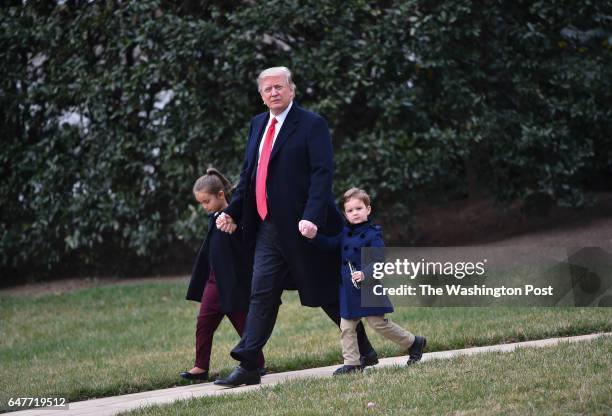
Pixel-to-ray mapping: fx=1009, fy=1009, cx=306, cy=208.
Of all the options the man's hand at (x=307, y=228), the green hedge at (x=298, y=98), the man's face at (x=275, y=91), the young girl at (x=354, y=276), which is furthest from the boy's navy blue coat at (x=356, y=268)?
the green hedge at (x=298, y=98)

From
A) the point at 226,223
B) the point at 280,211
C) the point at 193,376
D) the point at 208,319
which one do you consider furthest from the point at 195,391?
the point at 280,211

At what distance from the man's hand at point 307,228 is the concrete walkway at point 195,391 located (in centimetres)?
108

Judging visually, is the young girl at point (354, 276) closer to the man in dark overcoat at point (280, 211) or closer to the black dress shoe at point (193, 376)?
the man in dark overcoat at point (280, 211)

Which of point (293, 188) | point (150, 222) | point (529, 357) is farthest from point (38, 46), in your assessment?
point (529, 357)

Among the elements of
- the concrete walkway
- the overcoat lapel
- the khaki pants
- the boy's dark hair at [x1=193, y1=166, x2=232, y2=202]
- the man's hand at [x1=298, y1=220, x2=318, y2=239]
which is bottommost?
the concrete walkway

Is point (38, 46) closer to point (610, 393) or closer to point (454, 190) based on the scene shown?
point (454, 190)

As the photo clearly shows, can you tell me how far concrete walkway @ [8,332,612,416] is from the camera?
6406mm

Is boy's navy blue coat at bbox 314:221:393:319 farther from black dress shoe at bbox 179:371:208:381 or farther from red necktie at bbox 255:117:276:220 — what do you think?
black dress shoe at bbox 179:371:208:381

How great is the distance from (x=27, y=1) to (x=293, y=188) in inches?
292

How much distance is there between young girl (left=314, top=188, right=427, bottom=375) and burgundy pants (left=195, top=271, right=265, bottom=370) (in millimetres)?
890

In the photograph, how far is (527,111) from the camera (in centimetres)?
1173

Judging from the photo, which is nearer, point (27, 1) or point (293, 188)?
point (293, 188)

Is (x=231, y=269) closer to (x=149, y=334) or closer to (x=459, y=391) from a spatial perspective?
(x=459, y=391)

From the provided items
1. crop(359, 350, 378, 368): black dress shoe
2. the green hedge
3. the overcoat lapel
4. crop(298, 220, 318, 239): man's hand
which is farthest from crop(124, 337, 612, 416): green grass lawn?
the green hedge
